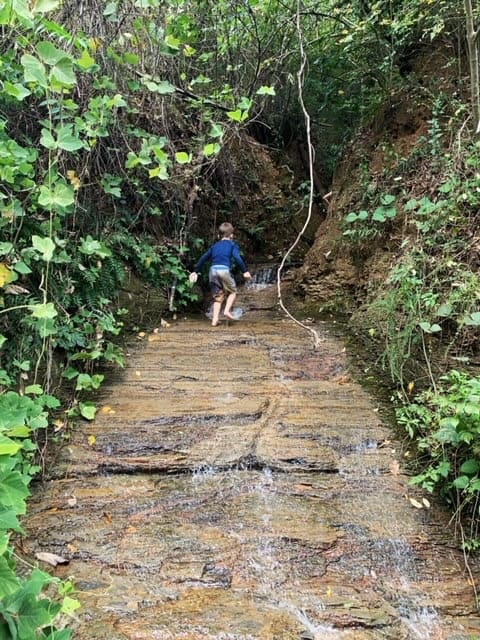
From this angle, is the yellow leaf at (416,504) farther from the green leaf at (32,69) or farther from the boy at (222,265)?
the boy at (222,265)

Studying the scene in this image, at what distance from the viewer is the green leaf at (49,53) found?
2.45 meters

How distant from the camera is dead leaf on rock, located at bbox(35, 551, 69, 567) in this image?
2705 millimetres

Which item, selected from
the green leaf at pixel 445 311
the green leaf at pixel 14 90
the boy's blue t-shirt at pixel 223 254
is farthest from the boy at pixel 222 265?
the green leaf at pixel 14 90

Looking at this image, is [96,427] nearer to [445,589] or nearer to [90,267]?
[90,267]

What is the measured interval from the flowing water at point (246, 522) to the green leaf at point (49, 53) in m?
2.68

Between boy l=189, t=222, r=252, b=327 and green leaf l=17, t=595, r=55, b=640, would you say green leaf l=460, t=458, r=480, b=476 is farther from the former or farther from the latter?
boy l=189, t=222, r=252, b=327

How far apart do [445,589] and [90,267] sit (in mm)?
4211

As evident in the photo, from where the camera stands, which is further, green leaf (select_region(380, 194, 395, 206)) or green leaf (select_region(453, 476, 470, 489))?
green leaf (select_region(380, 194, 395, 206))

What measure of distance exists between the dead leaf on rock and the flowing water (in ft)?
0.14

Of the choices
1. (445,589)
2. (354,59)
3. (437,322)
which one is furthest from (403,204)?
(445,589)

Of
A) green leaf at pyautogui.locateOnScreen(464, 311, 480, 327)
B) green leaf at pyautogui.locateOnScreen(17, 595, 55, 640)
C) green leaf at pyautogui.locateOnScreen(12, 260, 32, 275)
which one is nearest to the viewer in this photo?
green leaf at pyautogui.locateOnScreen(17, 595, 55, 640)

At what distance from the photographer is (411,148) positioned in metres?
6.27

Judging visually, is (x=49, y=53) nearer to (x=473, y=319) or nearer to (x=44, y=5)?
(x=44, y=5)

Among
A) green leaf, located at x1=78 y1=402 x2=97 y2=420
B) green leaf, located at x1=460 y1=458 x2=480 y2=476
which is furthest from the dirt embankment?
green leaf, located at x1=78 y1=402 x2=97 y2=420
